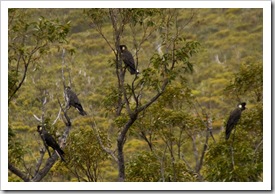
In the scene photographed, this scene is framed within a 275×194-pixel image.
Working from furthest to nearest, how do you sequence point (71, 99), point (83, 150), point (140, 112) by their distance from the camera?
point (140, 112), point (83, 150), point (71, 99)

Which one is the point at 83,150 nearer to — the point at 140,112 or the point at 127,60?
the point at 140,112

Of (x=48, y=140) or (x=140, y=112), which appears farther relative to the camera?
(x=140, y=112)

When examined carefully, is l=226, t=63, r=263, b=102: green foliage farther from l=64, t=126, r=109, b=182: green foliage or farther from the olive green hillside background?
l=64, t=126, r=109, b=182: green foliage

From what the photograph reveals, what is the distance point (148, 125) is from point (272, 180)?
9.14 ft

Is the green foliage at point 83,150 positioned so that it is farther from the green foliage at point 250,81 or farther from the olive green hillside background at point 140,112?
the green foliage at point 250,81

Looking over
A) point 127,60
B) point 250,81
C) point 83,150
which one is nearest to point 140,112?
point 83,150

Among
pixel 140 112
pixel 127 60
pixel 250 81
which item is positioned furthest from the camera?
pixel 250 81

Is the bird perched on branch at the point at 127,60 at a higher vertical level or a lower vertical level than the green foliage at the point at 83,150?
higher

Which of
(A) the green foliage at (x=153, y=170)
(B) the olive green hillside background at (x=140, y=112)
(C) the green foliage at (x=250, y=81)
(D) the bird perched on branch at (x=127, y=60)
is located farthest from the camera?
(C) the green foliage at (x=250, y=81)

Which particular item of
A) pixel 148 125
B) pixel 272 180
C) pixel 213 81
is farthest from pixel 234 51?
pixel 272 180

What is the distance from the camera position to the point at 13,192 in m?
5.41

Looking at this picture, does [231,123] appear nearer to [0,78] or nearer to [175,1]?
[175,1]

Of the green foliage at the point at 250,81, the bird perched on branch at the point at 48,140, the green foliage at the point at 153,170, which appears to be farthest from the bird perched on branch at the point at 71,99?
the green foliage at the point at 250,81

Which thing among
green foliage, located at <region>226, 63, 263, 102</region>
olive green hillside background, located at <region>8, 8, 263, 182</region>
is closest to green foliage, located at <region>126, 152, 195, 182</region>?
olive green hillside background, located at <region>8, 8, 263, 182</region>
